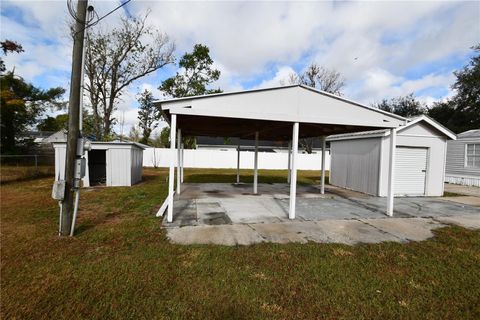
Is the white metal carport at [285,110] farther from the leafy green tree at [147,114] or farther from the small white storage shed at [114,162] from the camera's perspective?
the leafy green tree at [147,114]

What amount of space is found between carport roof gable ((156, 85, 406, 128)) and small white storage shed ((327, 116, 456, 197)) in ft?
12.0

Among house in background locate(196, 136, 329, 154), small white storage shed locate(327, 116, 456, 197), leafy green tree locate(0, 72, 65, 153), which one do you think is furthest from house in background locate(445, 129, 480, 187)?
leafy green tree locate(0, 72, 65, 153)

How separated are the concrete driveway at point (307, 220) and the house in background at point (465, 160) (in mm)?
6954

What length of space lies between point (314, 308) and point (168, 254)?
221 centimetres

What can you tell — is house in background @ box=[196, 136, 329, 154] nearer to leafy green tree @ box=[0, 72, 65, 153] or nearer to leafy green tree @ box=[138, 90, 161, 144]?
leafy green tree @ box=[138, 90, 161, 144]

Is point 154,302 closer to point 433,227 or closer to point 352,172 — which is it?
point 433,227

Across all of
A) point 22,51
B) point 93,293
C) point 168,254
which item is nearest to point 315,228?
point 168,254

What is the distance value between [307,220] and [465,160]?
13576 millimetres

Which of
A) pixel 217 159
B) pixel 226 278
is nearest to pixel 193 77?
pixel 217 159

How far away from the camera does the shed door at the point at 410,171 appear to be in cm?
1006

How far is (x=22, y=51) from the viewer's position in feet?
60.3

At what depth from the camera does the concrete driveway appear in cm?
488

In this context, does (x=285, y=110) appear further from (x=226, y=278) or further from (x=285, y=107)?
(x=226, y=278)

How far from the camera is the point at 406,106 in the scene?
3203 cm
